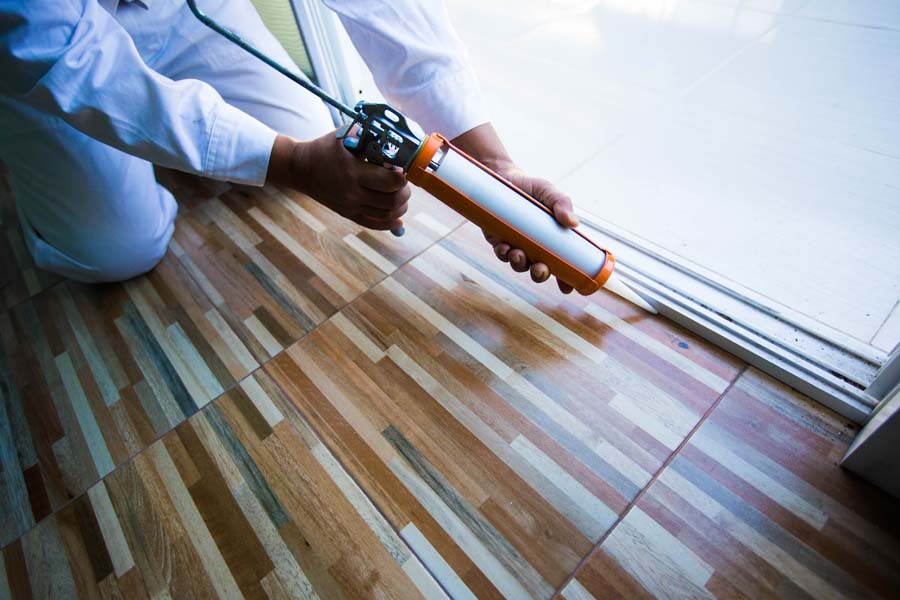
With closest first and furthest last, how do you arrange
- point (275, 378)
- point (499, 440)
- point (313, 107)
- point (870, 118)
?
point (499, 440), point (275, 378), point (870, 118), point (313, 107)

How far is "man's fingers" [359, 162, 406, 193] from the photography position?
50cm

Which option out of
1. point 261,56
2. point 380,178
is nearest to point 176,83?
point 261,56

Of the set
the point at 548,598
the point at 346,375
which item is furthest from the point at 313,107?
the point at 548,598

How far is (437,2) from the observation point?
0.66 metres

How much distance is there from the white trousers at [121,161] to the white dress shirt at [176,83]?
0.30 meters

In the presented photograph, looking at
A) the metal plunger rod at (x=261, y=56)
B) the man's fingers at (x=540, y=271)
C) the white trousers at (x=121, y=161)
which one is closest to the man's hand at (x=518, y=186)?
the man's fingers at (x=540, y=271)

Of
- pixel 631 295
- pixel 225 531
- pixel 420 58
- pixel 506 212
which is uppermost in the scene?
pixel 420 58

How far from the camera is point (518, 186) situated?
621 mm

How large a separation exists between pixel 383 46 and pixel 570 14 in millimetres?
987

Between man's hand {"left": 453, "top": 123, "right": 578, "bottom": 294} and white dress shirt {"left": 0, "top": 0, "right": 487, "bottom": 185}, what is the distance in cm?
2

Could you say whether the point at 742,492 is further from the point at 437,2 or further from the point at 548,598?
the point at 437,2

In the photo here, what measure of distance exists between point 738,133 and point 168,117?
0.98 meters

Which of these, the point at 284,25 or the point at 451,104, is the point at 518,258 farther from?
the point at 284,25

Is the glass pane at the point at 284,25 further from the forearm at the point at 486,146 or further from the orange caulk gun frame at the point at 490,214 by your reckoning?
the orange caulk gun frame at the point at 490,214
